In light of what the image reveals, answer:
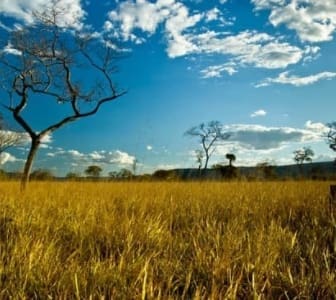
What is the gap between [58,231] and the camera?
17.6ft

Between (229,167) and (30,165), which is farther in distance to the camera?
(229,167)

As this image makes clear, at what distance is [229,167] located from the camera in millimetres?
60156

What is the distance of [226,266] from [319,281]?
2.41ft

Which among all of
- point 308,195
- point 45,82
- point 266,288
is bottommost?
point 266,288

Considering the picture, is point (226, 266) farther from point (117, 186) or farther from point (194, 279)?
point (117, 186)

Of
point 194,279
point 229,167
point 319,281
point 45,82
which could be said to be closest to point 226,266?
point 194,279

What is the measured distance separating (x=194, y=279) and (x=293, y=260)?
1143 mm

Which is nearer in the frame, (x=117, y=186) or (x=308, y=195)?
(x=308, y=195)

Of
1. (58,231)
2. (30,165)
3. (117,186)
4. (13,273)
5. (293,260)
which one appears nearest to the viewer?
(13,273)

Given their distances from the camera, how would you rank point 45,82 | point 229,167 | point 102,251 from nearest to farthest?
1. point 102,251
2. point 45,82
3. point 229,167

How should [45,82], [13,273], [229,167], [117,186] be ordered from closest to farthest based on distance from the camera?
[13,273], [117,186], [45,82], [229,167]

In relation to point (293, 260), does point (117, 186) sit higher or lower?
higher

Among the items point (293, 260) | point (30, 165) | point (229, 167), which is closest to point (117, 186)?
point (30, 165)

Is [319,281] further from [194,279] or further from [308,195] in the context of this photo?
[308,195]
